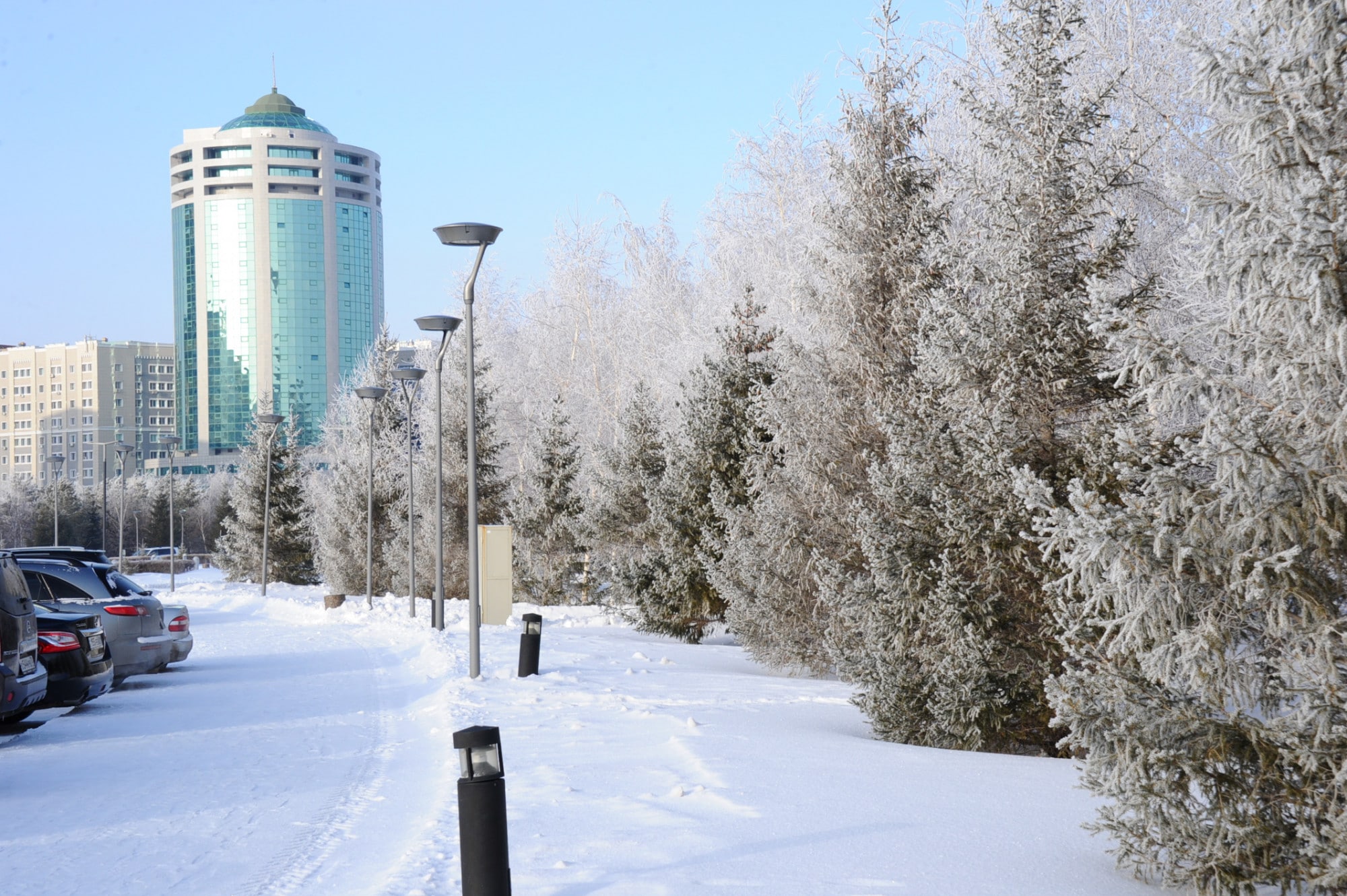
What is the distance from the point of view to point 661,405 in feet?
123

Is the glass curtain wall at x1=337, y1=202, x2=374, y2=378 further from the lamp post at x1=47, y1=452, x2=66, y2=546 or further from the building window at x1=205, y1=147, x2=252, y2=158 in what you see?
the lamp post at x1=47, y1=452, x2=66, y2=546

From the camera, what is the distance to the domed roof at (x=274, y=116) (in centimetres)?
16875

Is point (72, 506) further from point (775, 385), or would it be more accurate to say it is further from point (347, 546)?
point (775, 385)

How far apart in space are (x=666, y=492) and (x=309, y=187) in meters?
160

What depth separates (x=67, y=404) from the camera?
17000cm

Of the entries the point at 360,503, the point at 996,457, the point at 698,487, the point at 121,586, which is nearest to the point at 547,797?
the point at 996,457

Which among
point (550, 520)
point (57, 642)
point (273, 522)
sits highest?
point (273, 522)

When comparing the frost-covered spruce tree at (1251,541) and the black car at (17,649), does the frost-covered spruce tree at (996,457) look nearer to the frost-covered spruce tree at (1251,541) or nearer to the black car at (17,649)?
the frost-covered spruce tree at (1251,541)

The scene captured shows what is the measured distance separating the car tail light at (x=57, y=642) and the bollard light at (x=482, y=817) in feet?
28.2

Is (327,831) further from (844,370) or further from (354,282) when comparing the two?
(354,282)

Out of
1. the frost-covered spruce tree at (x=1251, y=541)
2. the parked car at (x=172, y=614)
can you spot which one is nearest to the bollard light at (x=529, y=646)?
the parked car at (x=172, y=614)

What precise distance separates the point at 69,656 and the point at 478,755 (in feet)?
28.4

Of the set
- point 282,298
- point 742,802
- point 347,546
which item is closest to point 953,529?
point 742,802

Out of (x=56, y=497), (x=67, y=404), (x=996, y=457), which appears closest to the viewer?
(x=996, y=457)
